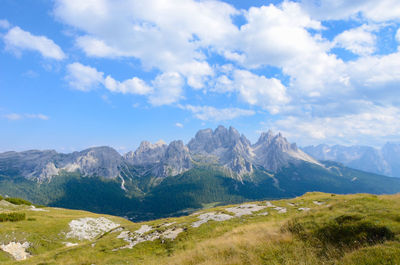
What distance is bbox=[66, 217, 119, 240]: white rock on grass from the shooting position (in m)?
39.8

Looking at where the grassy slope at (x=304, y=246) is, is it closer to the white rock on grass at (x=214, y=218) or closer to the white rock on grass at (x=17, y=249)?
the white rock on grass at (x=214, y=218)

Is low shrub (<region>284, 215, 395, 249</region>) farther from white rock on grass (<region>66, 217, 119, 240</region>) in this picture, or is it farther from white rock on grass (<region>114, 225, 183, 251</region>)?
white rock on grass (<region>66, 217, 119, 240</region>)

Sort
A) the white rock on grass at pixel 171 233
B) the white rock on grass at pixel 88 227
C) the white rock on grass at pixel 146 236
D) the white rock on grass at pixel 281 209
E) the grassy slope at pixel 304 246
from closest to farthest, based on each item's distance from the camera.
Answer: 1. the grassy slope at pixel 304 246
2. the white rock on grass at pixel 171 233
3. the white rock on grass at pixel 146 236
4. the white rock on grass at pixel 281 209
5. the white rock on grass at pixel 88 227

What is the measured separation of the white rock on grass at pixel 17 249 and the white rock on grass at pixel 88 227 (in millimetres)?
7274

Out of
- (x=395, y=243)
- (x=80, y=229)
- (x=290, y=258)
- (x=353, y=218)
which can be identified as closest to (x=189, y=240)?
(x=290, y=258)

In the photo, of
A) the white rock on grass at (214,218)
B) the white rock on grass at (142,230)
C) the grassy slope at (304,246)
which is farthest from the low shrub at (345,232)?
the white rock on grass at (142,230)

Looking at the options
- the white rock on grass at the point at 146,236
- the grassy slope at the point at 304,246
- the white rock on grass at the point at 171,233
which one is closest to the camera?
the grassy slope at the point at 304,246

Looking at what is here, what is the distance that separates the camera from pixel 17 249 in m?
30.5

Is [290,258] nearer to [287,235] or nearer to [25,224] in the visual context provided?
[287,235]

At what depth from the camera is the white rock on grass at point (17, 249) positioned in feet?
96.3

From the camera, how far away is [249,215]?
1208 inches

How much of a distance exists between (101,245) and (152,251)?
8.30m

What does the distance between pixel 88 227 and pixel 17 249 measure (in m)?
14.1

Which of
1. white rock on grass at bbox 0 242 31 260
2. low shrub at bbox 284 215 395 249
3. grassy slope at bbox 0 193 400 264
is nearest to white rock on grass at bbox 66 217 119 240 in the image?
white rock on grass at bbox 0 242 31 260
